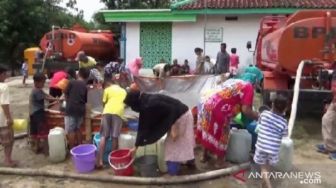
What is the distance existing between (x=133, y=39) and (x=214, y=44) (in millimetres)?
3258

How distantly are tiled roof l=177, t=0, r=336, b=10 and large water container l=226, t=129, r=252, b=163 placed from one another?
433 inches

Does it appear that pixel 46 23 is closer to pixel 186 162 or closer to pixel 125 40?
pixel 125 40

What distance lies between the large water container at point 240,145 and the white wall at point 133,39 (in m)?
11.9

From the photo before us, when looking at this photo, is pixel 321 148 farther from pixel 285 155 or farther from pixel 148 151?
pixel 148 151

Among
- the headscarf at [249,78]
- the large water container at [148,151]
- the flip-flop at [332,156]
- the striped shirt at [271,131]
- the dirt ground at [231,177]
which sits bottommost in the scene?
the dirt ground at [231,177]

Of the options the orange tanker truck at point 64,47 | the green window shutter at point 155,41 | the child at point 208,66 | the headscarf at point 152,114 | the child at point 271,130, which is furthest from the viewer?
the green window shutter at point 155,41

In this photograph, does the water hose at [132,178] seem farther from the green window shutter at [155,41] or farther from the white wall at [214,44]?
the green window shutter at [155,41]

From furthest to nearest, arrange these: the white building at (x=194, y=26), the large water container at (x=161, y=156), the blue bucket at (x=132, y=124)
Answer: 1. the white building at (x=194, y=26)
2. the blue bucket at (x=132, y=124)
3. the large water container at (x=161, y=156)

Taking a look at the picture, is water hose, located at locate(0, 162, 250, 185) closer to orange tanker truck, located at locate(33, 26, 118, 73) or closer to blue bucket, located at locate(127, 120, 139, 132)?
blue bucket, located at locate(127, 120, 139, 132)

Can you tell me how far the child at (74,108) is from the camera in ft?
23.4

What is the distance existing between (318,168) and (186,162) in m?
1.96

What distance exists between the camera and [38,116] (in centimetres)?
739

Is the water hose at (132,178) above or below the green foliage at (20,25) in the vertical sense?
below

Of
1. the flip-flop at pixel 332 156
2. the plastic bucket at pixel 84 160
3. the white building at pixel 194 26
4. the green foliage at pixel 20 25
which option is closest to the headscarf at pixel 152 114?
the plastic bucket at pixel 84 160
